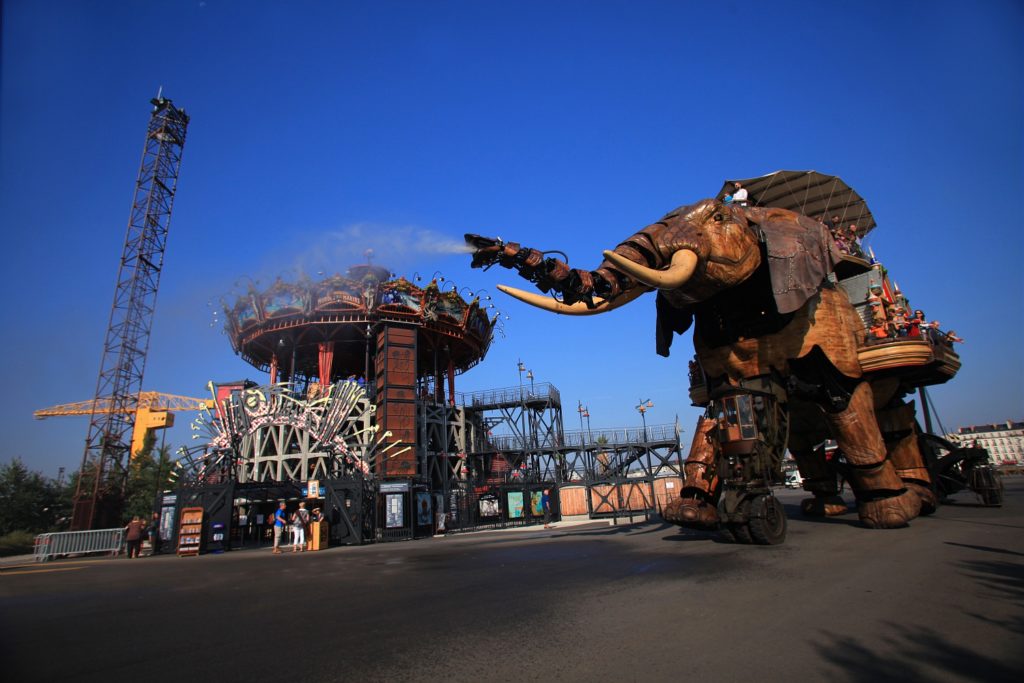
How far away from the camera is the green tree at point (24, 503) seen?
35656mm

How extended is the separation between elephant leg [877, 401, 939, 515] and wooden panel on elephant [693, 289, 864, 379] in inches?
119

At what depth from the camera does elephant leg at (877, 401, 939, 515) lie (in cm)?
1070

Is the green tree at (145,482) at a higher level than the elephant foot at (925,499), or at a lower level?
higher

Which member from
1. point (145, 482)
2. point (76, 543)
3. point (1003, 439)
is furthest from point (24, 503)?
point (1003, 439)

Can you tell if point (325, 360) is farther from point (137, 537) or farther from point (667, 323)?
point (667, 323)

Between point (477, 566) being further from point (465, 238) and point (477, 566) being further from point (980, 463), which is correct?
point (980, 463)

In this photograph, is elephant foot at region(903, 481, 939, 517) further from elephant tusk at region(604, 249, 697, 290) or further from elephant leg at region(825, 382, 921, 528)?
elephant tusk at region(604, 249, 697, 290)

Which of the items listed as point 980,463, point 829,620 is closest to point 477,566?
point 829,620

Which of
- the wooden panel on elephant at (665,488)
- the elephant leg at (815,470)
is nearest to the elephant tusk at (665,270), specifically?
the elephant leg at (815,470)

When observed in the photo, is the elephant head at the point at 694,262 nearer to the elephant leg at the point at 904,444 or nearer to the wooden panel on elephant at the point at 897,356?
the wooden panel on elephant at the point at 897,356

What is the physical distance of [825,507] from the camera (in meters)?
A: 11.0

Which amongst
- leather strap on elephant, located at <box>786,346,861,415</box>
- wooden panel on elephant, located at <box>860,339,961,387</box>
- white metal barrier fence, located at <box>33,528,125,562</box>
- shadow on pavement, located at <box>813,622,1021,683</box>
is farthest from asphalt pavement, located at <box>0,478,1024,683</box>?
white metal barrier fence, located at <box>33,528,125,562</box>

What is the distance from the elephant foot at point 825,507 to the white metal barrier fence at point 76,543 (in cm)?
2683

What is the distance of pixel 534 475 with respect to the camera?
112 ft
